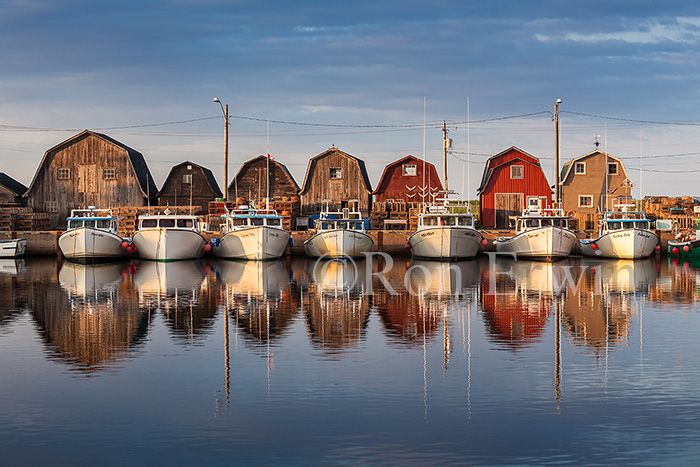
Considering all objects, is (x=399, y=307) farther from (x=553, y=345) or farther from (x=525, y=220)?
(x=525, y=220)

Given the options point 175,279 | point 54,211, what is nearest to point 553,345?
point 175,279

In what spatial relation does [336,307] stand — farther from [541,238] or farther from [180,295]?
[541,238]

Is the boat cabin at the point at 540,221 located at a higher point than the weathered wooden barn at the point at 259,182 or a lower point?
lower

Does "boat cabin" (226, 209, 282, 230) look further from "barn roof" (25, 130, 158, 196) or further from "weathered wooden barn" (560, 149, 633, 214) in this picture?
"weathered wooden barn" (560, 149, 633, 214)

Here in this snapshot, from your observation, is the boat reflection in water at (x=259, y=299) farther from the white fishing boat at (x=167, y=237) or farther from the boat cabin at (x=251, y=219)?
the boat cabin at (x=251, y=219)

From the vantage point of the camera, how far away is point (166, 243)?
4166cm

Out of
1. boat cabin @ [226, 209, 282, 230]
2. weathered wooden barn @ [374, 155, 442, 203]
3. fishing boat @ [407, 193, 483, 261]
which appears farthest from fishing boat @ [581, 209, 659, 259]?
boat cabin @ [226, 209, 282, 230]

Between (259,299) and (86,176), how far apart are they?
41644 mm

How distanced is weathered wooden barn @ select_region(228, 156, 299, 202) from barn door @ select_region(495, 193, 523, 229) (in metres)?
16.4

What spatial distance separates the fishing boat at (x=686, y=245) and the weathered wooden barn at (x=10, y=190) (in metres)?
52.1

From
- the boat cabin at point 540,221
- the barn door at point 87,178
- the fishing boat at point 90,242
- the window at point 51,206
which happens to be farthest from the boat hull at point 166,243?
the window at point 51,206

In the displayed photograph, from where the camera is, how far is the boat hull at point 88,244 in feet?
137

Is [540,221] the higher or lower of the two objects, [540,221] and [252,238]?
the higher

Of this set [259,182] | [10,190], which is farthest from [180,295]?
[10,190]
